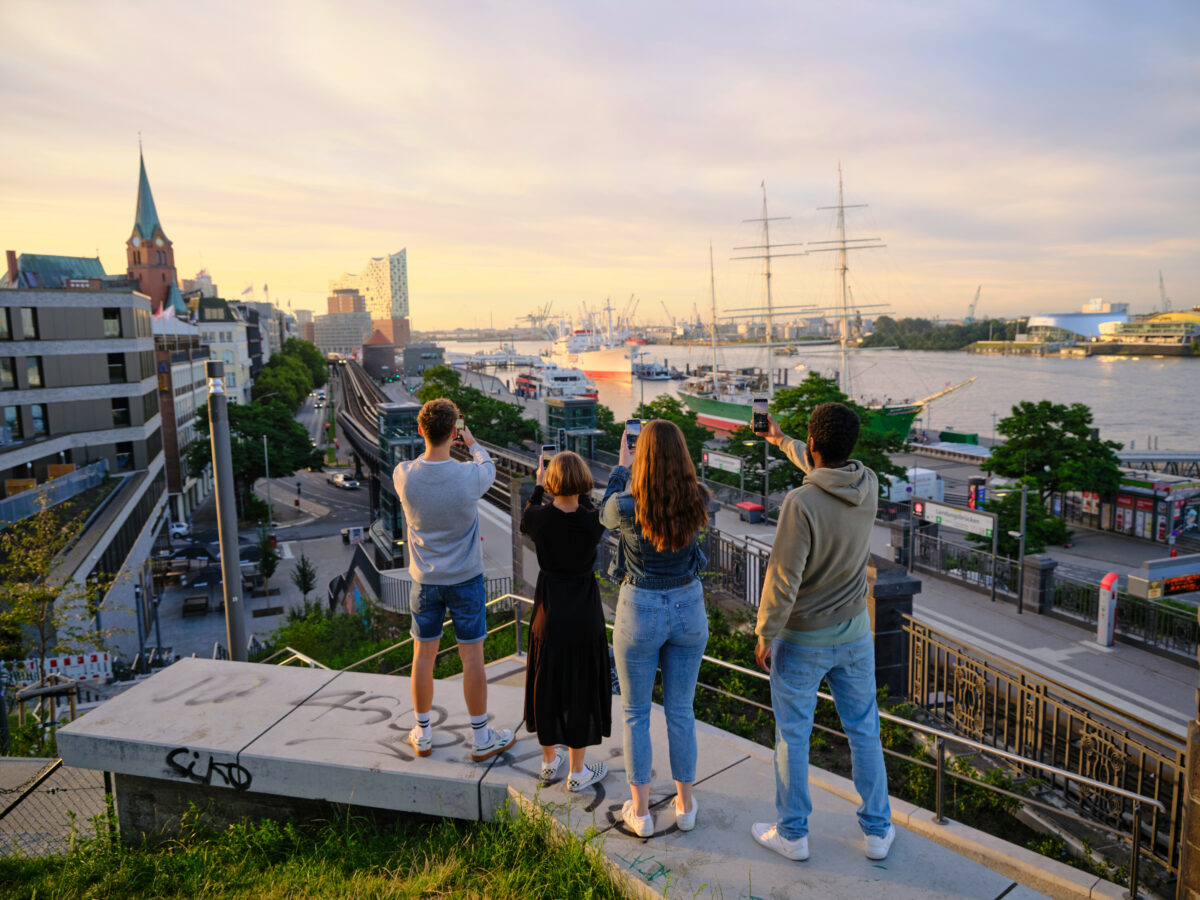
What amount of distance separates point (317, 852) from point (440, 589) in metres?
1.55

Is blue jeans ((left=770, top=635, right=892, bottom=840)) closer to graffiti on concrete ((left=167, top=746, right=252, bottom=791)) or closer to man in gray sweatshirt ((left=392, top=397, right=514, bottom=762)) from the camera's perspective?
man in gray sweatshirt ((left=392, top=397, right=514, bottom=762))

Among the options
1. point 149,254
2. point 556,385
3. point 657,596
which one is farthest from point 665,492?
point 556,385

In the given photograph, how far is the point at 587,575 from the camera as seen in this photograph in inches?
153

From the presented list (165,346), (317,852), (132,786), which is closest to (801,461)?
(317,852)

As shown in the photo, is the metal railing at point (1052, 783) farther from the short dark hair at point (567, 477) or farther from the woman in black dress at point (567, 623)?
the short dark hair at point (567, 477)

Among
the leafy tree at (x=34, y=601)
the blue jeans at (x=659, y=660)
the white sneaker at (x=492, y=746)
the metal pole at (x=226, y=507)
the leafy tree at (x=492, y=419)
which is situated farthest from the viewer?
the leafy tree at (x=492, y=419)

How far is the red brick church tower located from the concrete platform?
322ft

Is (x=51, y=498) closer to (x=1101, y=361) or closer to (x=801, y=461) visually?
(x=801, y=461)

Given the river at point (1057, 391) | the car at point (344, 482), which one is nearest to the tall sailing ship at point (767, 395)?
the river at point (1057, 391)

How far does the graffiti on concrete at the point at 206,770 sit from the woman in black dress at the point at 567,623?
1.81 metres

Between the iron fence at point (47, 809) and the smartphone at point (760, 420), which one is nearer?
the smartphone at point (760, 420)

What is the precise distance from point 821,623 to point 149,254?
10573 cm

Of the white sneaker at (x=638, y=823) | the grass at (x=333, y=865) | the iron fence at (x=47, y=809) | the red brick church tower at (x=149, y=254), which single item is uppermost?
the red brick church tower at (x=149, y=254)

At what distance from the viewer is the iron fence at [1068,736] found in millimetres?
5031
